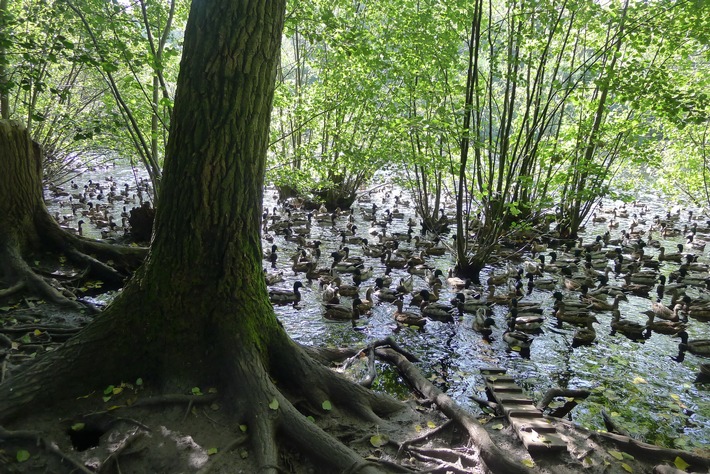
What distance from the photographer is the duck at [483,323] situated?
10.2 meters

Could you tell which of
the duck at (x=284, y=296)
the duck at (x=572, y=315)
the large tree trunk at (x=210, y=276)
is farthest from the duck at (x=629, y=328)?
the large tree trunk at (x=210, y=276)

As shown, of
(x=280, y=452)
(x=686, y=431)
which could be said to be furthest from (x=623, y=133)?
(x=280, y=452)

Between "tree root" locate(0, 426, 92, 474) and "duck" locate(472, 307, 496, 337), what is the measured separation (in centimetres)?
818

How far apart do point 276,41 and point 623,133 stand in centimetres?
1612

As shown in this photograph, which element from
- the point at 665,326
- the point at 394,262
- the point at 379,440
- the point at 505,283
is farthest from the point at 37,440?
the point at 505,283

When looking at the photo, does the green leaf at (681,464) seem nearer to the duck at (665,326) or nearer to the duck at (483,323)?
the duck at (483,323)

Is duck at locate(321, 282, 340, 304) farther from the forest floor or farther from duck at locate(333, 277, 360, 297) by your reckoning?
the forest floor

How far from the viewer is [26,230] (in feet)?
29.4

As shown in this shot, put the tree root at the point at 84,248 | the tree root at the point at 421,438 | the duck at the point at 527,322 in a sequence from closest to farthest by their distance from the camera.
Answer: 1. the tree root at the point at 421,438
2. the tree root at the point at 84,248
3. the duck at the point at 527,322

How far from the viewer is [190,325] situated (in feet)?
15.7

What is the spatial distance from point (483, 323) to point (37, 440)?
842 centimetres

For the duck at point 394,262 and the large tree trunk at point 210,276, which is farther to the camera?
the duck at point 394,262

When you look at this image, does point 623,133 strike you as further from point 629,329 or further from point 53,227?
point 53,227

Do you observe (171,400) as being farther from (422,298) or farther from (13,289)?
(422,298)
